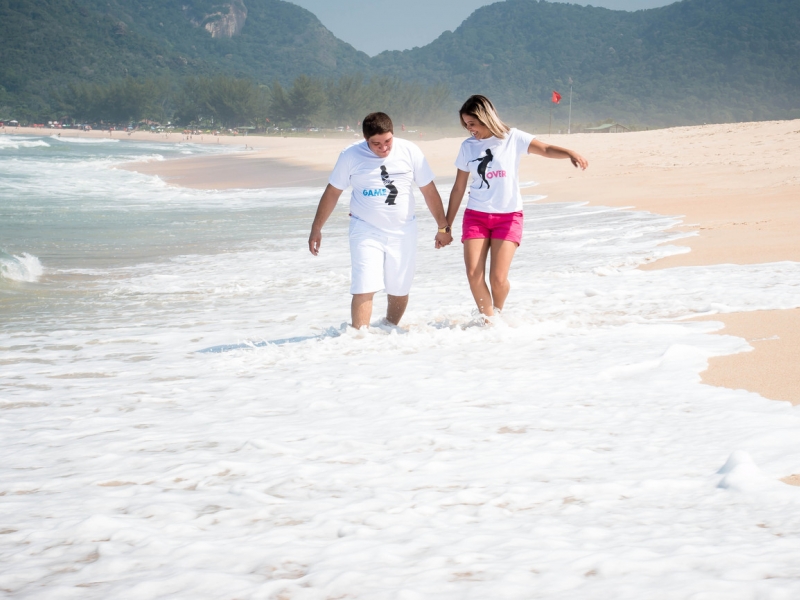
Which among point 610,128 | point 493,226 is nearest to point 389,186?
point 493,226

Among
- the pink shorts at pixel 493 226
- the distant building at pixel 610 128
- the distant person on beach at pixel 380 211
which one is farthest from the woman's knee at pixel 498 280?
the distant building at pixel 610 128

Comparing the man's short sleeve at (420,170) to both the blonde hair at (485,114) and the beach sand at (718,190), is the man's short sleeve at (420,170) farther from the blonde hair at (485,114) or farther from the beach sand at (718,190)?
the beach sand at (718,190)

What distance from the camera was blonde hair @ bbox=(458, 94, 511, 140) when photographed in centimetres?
569

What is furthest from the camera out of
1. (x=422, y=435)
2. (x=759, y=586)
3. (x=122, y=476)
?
(x=422, y=435)

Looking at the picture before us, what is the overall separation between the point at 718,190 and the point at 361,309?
10.8 meters

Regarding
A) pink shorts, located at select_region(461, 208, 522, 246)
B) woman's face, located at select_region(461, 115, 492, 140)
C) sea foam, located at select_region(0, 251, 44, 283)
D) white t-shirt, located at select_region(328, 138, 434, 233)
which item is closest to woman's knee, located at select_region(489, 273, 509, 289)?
pink shorts, located at select_region(461, 208, 522, 246)

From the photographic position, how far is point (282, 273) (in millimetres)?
9625

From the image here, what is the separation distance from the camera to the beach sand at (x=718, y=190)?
4.64 metres

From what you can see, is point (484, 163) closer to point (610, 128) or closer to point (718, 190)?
point (718, 190)

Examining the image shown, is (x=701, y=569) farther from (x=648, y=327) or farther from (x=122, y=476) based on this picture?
(x=648, y=327)

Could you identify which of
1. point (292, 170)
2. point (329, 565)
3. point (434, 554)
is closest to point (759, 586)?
point (434, 554)

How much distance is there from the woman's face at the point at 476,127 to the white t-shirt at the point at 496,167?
0.04m

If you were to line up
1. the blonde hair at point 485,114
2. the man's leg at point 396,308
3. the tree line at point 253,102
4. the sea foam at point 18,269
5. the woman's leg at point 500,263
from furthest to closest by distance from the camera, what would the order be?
the tree line at point 253,102 → the sea foam at point 18,269 → the man's leg at point 396,308 → the woman's leg at point 500,263 → the blonde hair at point 485,114

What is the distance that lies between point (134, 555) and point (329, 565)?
666 millimetres
